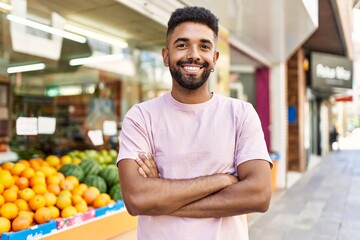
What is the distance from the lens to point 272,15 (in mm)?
4809

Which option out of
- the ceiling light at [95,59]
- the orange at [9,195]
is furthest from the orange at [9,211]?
the ceiling light at [95,59]

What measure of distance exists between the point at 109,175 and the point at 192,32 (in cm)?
254

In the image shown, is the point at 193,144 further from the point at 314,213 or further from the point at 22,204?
the point at 314,213

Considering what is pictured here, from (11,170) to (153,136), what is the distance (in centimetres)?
235

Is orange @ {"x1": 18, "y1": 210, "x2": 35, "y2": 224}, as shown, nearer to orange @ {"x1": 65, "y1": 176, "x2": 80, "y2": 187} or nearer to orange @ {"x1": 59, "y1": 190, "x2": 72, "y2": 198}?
orange @ {"x1": 59, "y1": 190, "x2": 72, "y2": 198}

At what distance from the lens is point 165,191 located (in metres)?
1.41

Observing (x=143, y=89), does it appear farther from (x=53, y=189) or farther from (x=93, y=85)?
(x=53, y=189)

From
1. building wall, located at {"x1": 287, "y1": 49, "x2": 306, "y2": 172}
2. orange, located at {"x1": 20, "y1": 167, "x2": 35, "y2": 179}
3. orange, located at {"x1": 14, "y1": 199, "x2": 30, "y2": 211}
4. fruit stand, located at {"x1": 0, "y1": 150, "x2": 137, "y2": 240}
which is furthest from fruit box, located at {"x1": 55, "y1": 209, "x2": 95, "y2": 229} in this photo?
building wall, located at {"x1": 287, "y1": 49, "x2": 306, "y2": 172}

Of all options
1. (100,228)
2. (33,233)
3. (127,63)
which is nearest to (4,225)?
(33,233)

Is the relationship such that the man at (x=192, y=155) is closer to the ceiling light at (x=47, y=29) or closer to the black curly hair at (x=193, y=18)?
the black curly hair at (x=193, y=18)

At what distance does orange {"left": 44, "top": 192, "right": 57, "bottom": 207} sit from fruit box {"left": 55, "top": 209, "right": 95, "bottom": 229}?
0.22 m

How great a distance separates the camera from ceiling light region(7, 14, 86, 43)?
4296mm

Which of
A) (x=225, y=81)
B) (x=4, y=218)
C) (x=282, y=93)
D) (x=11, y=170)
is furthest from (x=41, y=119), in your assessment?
(x=282, y=93)

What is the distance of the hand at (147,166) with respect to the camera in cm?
148
